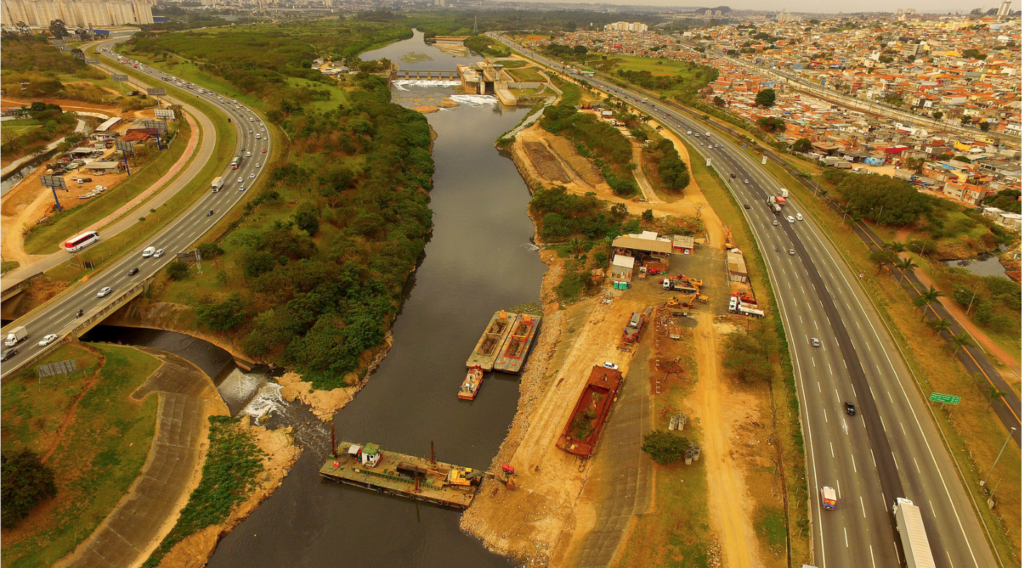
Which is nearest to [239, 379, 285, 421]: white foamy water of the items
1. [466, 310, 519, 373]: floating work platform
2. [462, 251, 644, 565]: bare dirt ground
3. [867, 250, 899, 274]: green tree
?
[466, 310, 519, 373]: floating work platform

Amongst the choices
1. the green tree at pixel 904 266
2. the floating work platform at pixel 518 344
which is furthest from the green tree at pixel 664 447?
the green tree at pixel 904 266

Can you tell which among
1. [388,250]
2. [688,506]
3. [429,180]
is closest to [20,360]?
[388,250]

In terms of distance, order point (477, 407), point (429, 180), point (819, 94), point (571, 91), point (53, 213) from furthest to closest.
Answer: point (819, 94), point (571, 91), point (429, 180), point (53, 213), point (477, 407)

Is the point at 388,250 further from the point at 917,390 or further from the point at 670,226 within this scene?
the point at 917,390

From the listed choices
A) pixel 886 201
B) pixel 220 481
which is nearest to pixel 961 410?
pixel 886 201

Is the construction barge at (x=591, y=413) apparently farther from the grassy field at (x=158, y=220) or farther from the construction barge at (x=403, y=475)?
the grassy field at (x=158, y=220)

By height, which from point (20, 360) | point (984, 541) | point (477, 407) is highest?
point (984, 541)

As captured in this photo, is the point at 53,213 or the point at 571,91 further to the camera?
the point at 571,91
